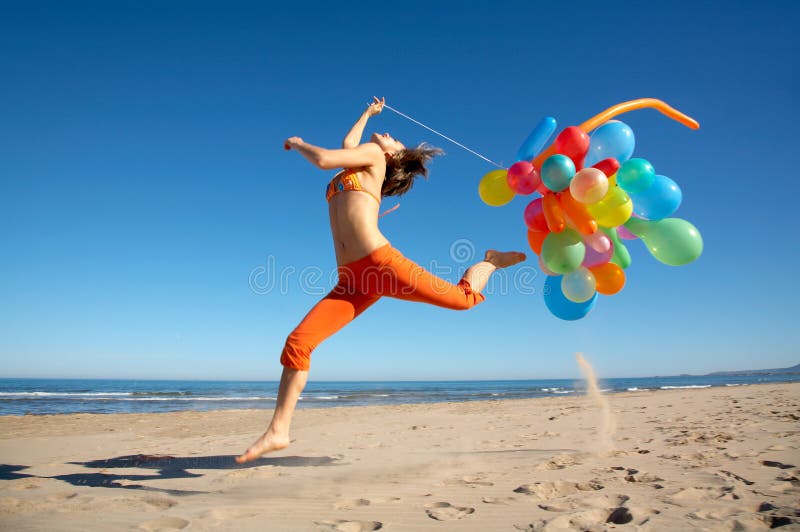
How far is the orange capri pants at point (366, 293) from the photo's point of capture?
9.78 feet

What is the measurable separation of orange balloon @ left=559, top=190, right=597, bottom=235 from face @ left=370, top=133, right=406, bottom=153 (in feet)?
4.30

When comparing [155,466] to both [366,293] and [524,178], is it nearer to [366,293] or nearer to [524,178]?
[366,293]

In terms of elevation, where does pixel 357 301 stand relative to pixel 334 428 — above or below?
above

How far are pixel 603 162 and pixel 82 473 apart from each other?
4562 millimetres

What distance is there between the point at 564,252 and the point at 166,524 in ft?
10.1

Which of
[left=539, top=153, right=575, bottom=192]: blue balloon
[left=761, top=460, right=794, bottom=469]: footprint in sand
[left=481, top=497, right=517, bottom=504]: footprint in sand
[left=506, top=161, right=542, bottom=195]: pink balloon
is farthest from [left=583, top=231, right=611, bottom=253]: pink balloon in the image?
[left=481, top=497, right=517, bottom=504]: footprint in sand

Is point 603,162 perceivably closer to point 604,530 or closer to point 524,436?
point 604,530

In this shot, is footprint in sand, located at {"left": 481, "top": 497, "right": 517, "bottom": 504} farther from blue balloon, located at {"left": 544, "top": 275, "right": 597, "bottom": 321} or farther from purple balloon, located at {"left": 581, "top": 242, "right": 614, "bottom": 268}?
purple balloon, located at {"left": 581, "top": 242, "right": 614, "bottom": 268}

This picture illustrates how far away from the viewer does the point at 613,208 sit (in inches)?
144

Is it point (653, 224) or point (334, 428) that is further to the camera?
point (334, 428)

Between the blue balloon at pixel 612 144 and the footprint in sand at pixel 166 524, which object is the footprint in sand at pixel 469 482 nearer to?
the footprint in sand at pixel 166 524

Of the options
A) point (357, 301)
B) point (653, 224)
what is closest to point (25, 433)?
point (357, 301)

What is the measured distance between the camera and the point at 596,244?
3881 millimetres

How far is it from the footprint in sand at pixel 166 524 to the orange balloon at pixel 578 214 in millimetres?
3156
